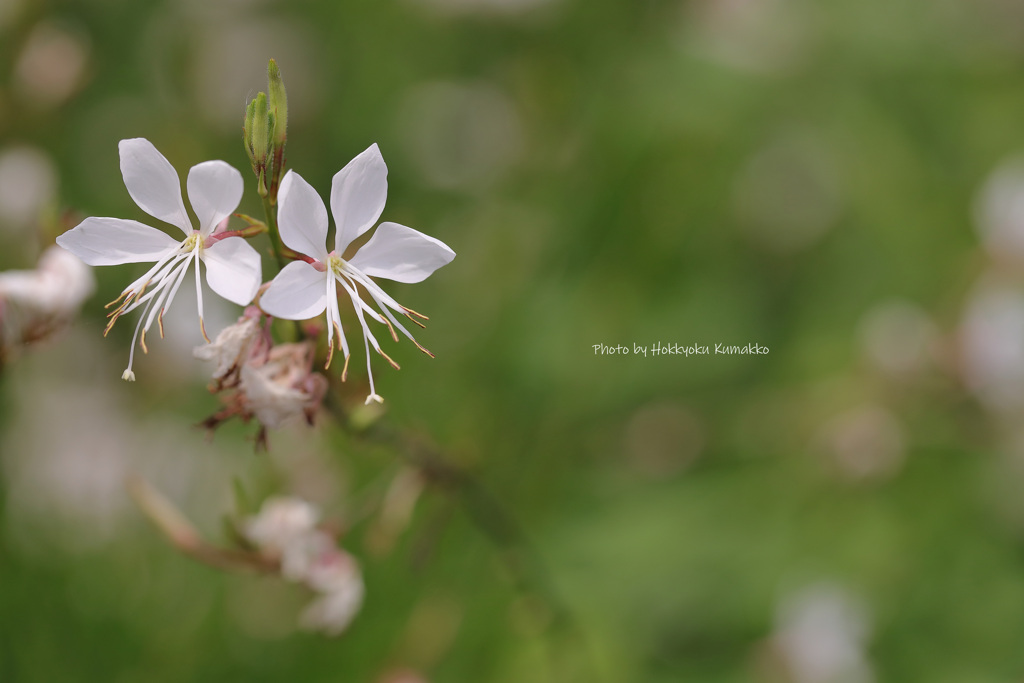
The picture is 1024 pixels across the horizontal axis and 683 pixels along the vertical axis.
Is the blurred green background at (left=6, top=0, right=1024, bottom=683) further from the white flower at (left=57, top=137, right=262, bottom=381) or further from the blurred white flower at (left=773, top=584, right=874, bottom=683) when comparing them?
the white flower at (left=57, top=137, right=262, bottom=381)

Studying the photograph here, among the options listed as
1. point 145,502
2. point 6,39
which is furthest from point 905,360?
point 6,39

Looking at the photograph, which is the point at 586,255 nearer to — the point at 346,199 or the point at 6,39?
the point at 346,199

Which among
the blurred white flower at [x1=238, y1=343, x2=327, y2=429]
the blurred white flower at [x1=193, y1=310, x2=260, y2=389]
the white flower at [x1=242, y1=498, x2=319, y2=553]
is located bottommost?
the white flower at [x1=242, y1=498, x2=319, y2=553]

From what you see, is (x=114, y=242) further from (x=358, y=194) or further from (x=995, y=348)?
(x=995, y=348)

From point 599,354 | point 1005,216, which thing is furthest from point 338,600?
point 1005,216

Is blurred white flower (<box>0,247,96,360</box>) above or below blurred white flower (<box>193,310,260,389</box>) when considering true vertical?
below

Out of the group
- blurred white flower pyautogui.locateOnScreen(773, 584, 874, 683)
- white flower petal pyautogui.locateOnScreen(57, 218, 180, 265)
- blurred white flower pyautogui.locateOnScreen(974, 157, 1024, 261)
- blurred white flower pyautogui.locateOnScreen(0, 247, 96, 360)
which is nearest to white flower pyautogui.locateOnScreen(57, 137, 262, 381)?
white flower petal pyautogui.locateOnScreen(57, 218, 180, 265)
